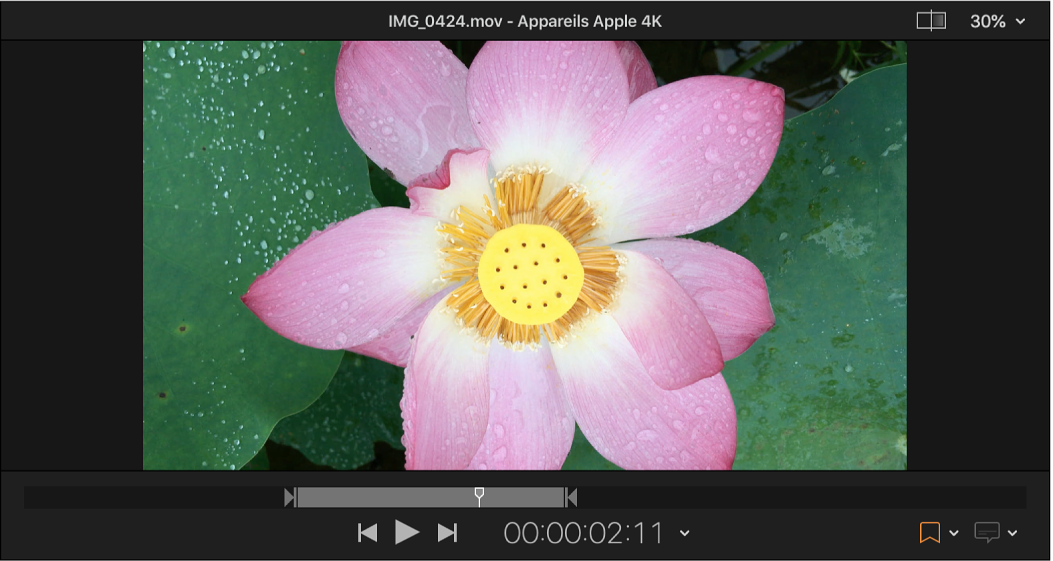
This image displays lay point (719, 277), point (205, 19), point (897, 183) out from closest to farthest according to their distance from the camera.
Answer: point (205, 19), point (719, 277), point (897, 183)

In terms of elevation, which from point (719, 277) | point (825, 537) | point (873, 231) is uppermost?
point (873, 231)

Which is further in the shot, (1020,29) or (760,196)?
(760,196)

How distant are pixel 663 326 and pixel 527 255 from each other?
19cm

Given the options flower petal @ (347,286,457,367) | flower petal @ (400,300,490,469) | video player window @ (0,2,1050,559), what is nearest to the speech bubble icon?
video player window @ (0,2,1050,559)

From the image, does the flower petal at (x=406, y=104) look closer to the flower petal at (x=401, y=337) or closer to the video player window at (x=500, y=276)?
the video player window at (x=500, y=276)

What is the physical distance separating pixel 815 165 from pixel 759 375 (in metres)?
0.34

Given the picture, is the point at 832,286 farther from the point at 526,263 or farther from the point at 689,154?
the point at 526,263

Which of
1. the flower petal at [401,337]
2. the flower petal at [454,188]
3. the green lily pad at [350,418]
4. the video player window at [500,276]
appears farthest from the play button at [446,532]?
the green lily pad at [350,418]

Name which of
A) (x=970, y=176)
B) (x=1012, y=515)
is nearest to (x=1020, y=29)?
(x=970, y=176)

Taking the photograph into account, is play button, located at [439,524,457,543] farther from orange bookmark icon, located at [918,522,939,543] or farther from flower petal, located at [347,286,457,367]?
orange bookmark icon, located at [918,522,939,543]

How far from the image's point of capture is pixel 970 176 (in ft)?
2.56

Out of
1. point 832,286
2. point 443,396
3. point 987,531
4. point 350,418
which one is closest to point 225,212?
point 443,396

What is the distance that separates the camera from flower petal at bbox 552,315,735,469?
0.81 metres

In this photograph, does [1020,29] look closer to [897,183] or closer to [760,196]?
[897,183]
